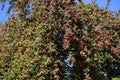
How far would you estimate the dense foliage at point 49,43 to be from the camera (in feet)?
51.1

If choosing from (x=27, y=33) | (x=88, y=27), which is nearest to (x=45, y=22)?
(x=27, y=33)

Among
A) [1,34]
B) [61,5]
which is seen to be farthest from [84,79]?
[1,34]

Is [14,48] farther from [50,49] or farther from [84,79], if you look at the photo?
[84,79]

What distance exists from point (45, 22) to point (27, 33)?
96 centimetres

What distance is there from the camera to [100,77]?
18141mm

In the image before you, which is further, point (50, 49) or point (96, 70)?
point (96, 70)

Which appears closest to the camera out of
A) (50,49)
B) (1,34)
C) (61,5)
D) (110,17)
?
(50,49)

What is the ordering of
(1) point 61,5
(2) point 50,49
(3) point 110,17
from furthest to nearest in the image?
(3) point 110,17 → (1) point 61,5 → (2) point 50,49

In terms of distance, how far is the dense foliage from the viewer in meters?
15.6

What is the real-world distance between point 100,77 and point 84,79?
5.37 ft

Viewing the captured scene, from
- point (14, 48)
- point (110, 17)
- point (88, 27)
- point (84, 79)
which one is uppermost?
point (110, 17)

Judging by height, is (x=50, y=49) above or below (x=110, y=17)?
→ below

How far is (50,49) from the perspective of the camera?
15.5 m

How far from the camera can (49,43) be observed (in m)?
15.7
